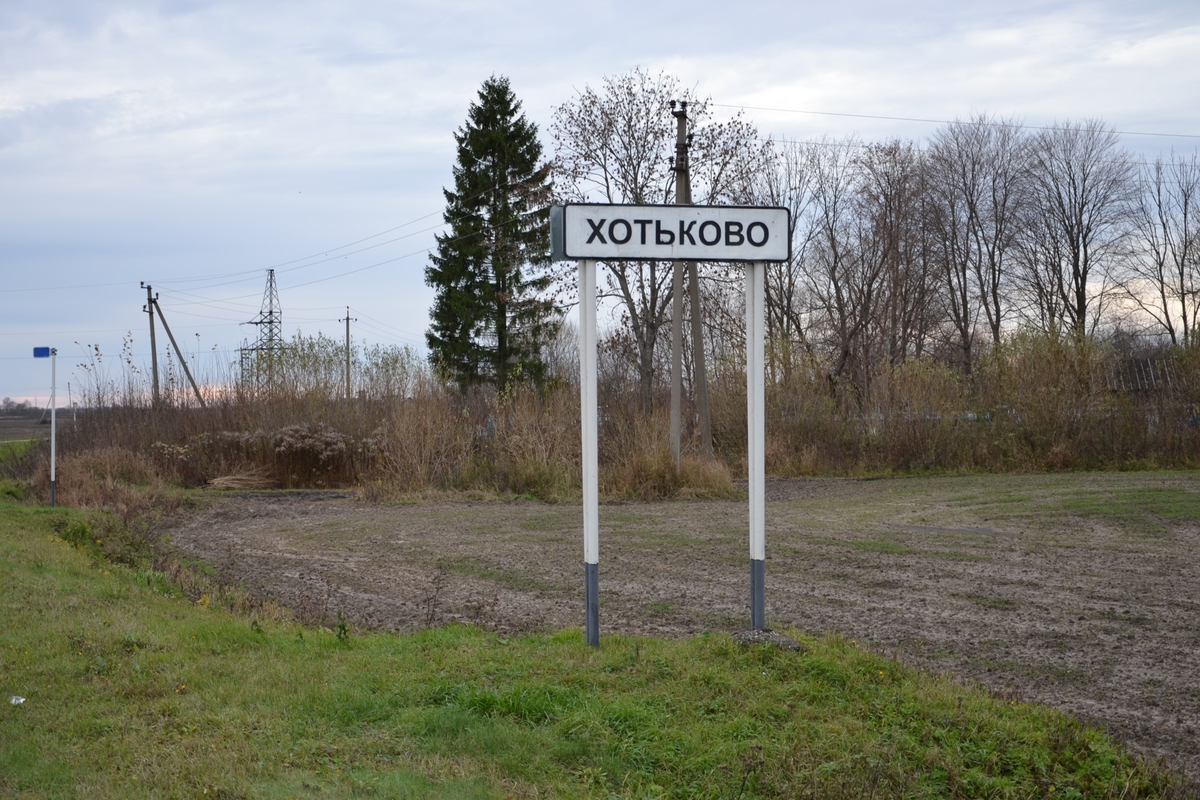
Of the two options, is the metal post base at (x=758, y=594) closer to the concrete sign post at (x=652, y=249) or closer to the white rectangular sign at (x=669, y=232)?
the concrete sign post at (x=652, y=249)

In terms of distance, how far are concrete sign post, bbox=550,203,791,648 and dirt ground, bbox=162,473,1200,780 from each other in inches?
48.9

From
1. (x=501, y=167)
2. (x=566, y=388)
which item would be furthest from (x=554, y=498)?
(x=501, y=167)

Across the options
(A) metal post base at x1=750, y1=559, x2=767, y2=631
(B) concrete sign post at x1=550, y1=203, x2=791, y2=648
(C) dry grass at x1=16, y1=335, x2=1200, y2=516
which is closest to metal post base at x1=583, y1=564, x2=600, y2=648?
(B) concrete sign post at x1=550, y1=203, x2=791, y2=648

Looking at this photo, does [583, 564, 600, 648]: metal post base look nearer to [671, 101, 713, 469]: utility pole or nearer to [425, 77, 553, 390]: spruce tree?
[671, 101, 713, 469]: utility pole

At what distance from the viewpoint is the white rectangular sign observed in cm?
586

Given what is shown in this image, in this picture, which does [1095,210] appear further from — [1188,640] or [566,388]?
[1188,640]

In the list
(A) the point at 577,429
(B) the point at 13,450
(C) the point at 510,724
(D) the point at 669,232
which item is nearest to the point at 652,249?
(D) the point at 669,232

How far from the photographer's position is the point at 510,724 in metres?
4.57

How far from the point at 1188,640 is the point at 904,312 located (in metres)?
38.3

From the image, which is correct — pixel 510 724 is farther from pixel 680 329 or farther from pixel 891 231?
pixel 891 231

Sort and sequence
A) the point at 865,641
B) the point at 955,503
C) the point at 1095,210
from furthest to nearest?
the point at 1095,210
the point at 955,503
the point at 865,641

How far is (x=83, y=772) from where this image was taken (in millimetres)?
4238

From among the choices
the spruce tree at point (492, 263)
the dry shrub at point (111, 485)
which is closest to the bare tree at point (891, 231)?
the spruce tree at point (492, 263)

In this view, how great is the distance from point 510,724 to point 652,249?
281 cm
